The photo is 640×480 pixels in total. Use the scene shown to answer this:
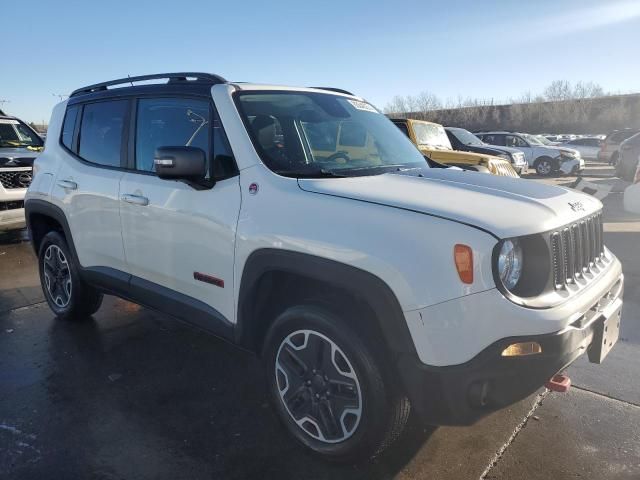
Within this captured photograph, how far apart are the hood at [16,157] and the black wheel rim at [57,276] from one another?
4.06m

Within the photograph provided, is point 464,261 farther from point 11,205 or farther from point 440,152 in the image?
point 440,152

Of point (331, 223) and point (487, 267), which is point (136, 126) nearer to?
point (331, 223)

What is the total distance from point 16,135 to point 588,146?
2689cm

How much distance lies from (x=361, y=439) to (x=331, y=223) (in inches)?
41.8

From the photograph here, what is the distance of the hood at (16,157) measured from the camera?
8078 mm

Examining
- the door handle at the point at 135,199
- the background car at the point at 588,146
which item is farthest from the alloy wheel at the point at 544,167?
the door handle at the point at 135,199

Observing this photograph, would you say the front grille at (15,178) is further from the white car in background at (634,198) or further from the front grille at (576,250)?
the white car in background at (634,198)

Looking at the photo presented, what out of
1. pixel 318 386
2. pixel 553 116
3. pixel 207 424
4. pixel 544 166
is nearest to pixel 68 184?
pixel 207 424

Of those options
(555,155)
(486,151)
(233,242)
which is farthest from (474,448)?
(555,155)

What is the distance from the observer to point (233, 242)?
2.94 metres

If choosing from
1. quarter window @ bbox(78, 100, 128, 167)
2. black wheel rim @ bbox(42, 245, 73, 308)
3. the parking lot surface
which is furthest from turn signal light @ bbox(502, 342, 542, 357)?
black wheel rim @ bbox(42, 245, 73, 308)

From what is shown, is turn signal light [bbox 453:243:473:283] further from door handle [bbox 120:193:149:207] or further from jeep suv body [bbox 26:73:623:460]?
door handle [bbox 120:193:149:207]

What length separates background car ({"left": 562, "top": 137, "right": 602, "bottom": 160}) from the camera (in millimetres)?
27188

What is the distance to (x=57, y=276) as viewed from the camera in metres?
4.82
